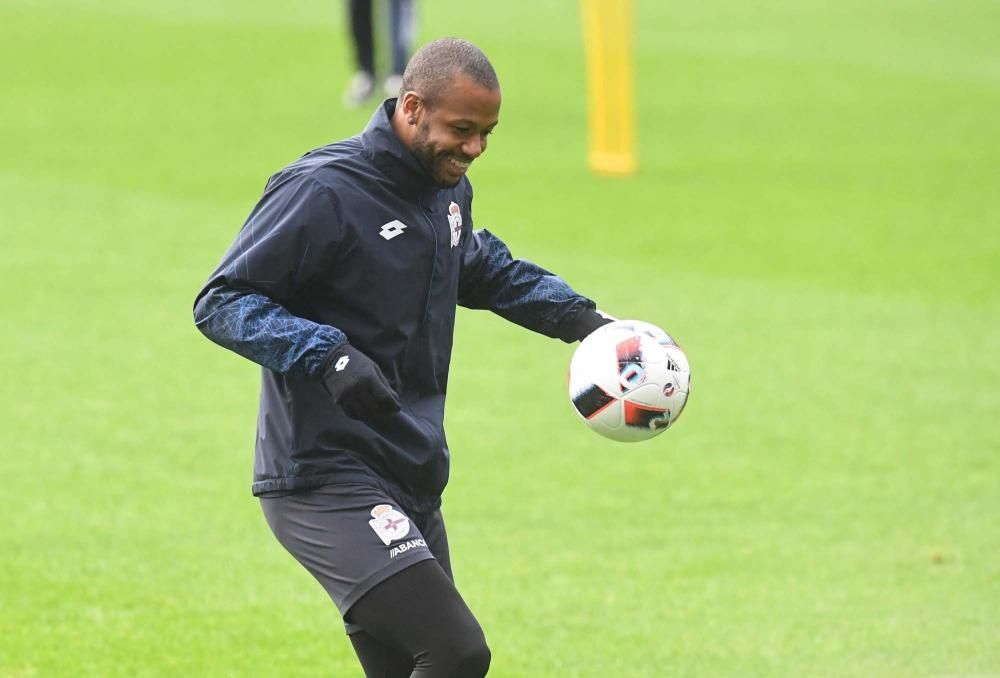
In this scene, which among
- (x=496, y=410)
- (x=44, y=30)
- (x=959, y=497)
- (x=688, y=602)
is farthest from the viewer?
(x=44, y=30)

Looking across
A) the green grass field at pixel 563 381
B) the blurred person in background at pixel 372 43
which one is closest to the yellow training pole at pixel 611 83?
the green grass field at pixel 563 381

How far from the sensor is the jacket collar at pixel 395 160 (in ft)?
15.8

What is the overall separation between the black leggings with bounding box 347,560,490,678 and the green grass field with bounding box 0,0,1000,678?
2174 millimetres

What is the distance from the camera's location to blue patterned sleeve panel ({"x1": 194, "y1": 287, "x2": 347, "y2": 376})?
14.6 ft

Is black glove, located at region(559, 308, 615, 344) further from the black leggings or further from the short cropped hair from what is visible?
the black leggings

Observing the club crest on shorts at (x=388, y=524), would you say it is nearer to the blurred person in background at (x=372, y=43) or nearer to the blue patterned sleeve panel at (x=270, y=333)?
the blue patterned sleeve panel at (x=270, y=333)

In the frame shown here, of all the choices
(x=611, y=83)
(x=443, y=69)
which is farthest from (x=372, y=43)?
(x=443, y=69)

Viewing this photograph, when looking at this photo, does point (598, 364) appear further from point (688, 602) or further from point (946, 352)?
point (946, 352)

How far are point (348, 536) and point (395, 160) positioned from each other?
1.11 m

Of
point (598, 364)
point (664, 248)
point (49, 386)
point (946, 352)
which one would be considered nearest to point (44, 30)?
point (664, 248)

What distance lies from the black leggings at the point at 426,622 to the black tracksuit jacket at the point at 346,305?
0.36 meters

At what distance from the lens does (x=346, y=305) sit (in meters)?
4.78

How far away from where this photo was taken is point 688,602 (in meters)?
7.57

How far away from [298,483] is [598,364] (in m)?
1.04
